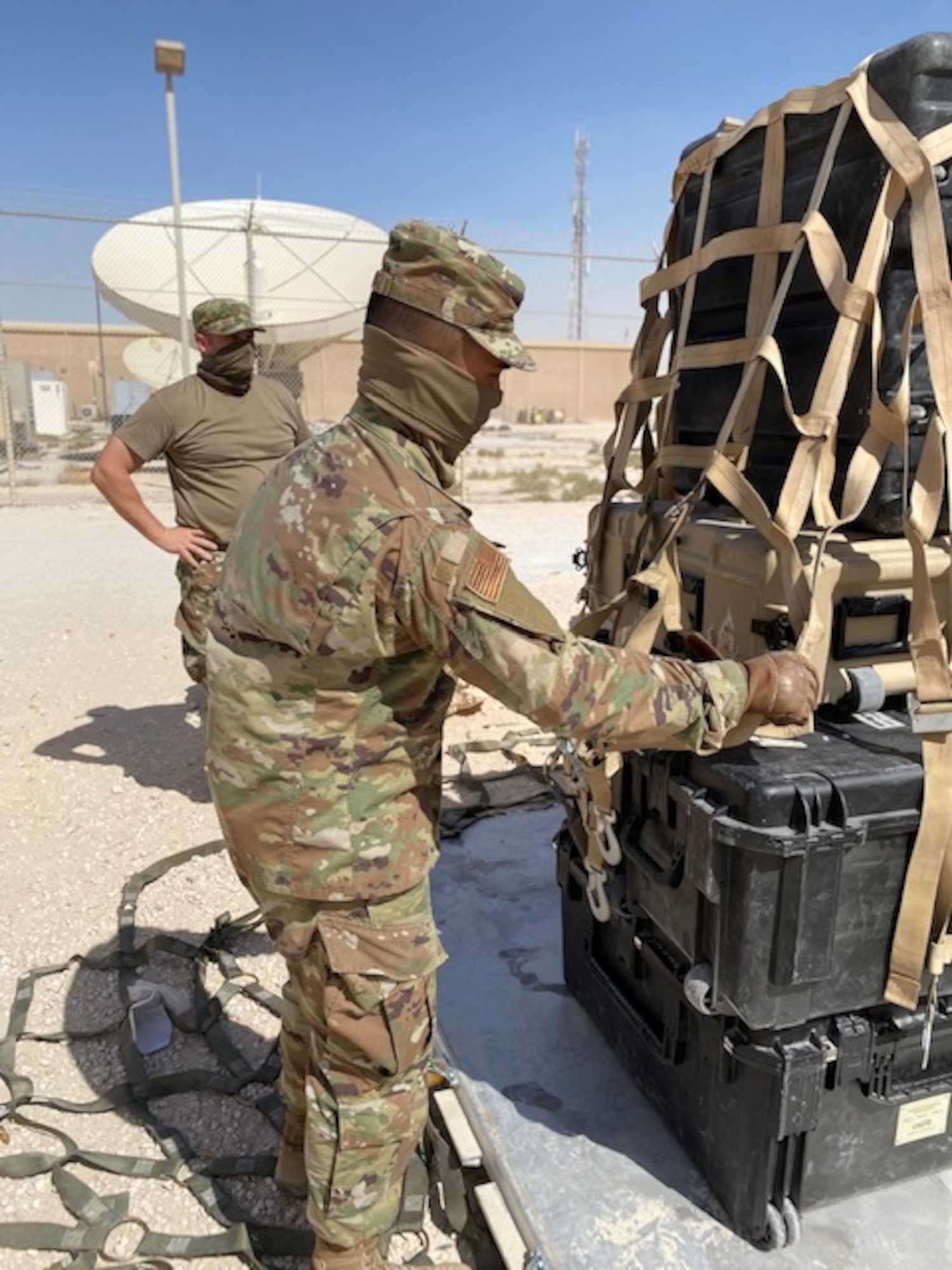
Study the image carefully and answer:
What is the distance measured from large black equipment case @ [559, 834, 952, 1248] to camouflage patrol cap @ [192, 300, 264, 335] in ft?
9.29

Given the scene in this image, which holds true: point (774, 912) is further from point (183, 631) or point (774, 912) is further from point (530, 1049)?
point (183, 631)

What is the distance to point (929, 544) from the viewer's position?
213 centimetres

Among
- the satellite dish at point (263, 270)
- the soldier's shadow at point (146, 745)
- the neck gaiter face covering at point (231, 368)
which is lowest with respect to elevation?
the soldier's shadow at point (146, 745)

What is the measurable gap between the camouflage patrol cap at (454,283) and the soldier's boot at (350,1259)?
1.76 metres

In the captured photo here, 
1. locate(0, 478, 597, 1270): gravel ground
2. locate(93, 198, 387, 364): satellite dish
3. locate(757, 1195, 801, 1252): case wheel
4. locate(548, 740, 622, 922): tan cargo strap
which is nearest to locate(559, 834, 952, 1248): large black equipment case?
locate(757, 1195, 801, 1252): case wheel

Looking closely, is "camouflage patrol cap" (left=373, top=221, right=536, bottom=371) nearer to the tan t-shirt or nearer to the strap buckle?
the strap buckle

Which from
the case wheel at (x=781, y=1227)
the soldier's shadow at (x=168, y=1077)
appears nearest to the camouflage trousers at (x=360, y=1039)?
the soldier's shadow at (x=168, y=1077)

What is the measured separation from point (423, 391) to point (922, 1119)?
1847 millimetres

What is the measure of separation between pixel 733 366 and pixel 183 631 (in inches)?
111

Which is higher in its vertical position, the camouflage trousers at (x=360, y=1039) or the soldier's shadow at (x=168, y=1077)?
the camouflage trousers at (x=360, y=1039)

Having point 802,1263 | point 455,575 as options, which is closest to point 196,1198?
point 802,1263

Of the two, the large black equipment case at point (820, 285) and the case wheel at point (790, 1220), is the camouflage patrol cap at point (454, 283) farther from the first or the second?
the case wheel at point (790, 1220)

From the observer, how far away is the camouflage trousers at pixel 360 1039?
1.93 m

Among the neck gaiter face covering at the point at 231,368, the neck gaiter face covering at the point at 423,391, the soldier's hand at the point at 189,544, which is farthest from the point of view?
the soldier's hand at the point at 189,544
